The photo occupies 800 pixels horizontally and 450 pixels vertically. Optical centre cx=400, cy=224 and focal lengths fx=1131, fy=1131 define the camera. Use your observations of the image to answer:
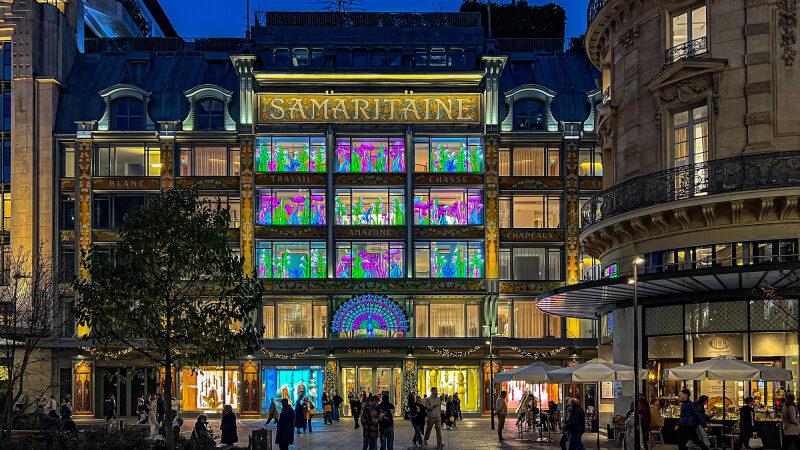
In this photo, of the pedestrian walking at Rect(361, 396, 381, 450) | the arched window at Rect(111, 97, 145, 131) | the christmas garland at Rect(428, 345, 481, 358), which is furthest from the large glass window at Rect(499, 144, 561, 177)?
the pedestrian walking at Rect(361, 396, 381, 450)

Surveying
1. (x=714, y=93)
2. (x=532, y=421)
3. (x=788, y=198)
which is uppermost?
(x=714, y=93)

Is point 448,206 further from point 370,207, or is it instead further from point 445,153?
point 370,207

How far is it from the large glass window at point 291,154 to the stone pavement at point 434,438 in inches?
596

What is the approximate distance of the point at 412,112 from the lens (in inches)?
2489

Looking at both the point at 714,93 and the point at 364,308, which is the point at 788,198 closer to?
the point at 714,93

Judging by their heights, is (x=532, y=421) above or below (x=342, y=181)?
below

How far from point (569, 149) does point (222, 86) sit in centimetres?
2041

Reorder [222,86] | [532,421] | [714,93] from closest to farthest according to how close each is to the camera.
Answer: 1. [714,93]
2. [532,421]
3. [222,86]

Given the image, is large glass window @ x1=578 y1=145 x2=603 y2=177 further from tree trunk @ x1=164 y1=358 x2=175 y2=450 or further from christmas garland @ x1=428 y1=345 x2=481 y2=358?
tree trunk @ x1=164 y1=358 x2=175 y2=450

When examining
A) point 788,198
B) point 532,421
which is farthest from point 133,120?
point 788,198

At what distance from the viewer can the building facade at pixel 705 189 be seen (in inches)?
1217

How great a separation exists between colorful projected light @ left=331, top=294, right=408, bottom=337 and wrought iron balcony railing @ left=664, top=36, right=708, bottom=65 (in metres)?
29.8

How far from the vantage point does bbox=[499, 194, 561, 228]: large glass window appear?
62956 mm

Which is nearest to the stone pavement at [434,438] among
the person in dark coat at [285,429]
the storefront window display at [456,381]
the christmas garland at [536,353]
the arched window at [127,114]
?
the person in dark coat at [285,429]
